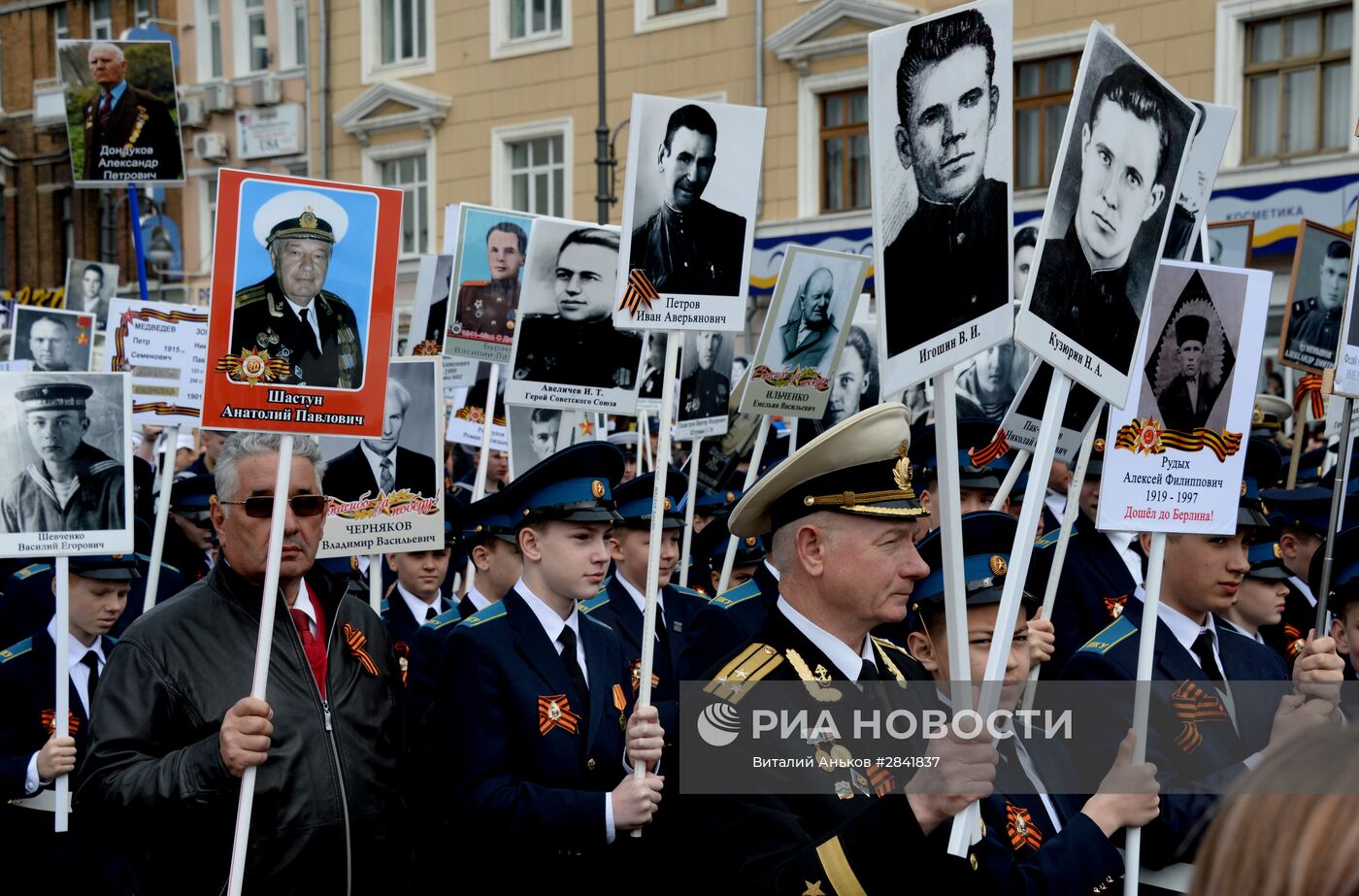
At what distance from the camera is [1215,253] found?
11.8m

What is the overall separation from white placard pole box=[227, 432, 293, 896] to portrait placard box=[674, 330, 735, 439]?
5.38m

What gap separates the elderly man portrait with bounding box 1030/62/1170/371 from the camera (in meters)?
3.85

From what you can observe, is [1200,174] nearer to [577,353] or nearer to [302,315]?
[577,353]

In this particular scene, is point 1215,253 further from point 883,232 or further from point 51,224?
point 51,224

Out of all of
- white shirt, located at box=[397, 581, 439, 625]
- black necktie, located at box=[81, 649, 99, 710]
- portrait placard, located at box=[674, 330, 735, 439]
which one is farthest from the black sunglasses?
portrait placard, located at box=[674, 330, 735, 439]

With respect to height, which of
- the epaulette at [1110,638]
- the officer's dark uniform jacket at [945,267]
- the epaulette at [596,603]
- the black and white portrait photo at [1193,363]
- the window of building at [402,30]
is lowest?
the epaulette at [596,603]

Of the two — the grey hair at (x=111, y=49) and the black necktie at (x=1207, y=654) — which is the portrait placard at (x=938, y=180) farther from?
the grey hair at (x=111, y=49)

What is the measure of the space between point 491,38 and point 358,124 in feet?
11.3

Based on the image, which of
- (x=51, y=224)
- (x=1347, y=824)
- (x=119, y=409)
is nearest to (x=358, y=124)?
(x=51, y=224)

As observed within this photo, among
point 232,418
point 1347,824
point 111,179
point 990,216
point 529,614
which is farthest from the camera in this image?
point 111,179

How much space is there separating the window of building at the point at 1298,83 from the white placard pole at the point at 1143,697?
18457 millimetres

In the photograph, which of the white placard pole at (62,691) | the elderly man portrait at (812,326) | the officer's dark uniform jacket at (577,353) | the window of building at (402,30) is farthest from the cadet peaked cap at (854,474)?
the window of building at (402,30)

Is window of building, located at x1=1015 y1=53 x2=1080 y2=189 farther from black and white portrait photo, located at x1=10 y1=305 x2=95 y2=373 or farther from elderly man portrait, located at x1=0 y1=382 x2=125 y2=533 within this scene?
elderly man portrait, located at x1=0 y1=382 x2=125 y2=533

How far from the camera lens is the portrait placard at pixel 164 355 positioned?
9.41m
